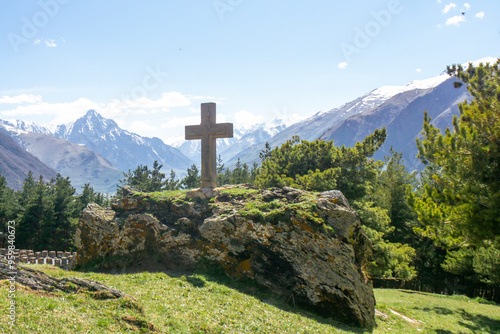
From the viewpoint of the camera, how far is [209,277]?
39.5ft

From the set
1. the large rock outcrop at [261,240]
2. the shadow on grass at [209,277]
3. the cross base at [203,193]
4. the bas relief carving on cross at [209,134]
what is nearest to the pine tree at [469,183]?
the large rock outcrop at [261,240]

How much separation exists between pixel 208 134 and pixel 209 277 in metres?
7.65

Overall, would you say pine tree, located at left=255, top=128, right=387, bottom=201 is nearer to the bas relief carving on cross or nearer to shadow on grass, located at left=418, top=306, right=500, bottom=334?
the bas relief carving on cross

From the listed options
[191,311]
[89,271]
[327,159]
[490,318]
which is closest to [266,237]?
[191,311]

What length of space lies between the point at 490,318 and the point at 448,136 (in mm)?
10368

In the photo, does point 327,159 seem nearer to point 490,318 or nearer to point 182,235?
point 490,318

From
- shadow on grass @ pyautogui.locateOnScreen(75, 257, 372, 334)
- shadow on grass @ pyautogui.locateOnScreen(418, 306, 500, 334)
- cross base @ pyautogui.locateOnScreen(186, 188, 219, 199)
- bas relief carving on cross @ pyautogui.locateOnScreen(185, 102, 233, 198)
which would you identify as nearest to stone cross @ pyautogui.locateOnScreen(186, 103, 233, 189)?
bas relief carving on cross @ pyautogui.locateOnScreen(185, 102, 233, 198)

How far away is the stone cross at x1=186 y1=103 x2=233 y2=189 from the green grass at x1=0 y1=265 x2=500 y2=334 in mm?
6081

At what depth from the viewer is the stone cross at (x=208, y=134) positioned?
1712 cm

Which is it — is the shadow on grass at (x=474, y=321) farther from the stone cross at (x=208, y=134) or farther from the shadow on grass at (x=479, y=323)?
the stone cross at (x=208, y=134)

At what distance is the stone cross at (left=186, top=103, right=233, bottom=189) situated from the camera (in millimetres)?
17125

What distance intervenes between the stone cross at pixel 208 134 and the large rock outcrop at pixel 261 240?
2.02 metres

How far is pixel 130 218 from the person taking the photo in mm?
14430

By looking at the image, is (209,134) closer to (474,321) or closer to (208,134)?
(208,134)
